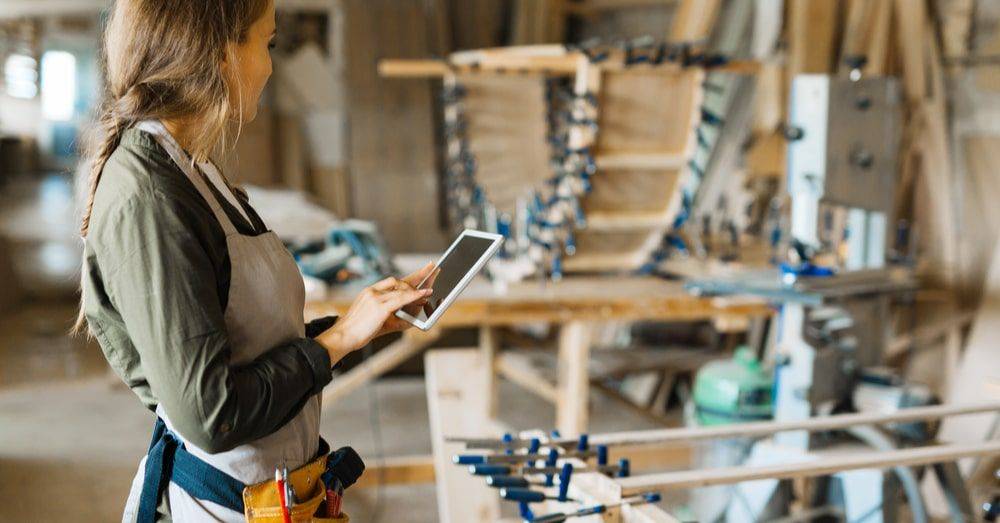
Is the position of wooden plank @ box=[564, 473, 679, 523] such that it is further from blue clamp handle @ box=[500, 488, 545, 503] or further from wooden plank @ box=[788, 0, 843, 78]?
wooden plank @ box=[788, 0, 843, 78]

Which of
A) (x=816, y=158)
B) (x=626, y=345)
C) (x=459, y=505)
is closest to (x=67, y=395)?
(x=626, y=345)

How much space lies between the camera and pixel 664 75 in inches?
148

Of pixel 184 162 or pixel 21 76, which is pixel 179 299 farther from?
pixel 21 76

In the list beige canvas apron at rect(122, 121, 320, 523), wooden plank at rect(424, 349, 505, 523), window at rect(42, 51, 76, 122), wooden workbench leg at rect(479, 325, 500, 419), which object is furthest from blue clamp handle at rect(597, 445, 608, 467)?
window at rect(42, 51, 76, 122)

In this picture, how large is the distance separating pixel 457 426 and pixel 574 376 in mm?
755

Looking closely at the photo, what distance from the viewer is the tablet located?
4.72 feet

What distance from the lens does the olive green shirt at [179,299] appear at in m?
1.17

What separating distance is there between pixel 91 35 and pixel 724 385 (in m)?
7.56

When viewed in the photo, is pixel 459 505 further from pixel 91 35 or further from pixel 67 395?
pixel 91 35

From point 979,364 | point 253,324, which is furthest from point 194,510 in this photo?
point 979,364

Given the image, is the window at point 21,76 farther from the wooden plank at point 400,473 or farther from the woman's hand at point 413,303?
the woman's hand at point 413,303

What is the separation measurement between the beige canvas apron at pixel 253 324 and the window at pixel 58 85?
8.41 meters

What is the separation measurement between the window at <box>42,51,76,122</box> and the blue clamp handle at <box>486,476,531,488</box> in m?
8.40

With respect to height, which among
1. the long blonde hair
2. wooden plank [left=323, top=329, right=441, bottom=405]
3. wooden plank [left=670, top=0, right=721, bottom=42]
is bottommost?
wooden plank [left=323, top=329, right=441, bottom=405]
